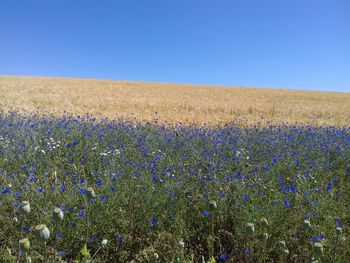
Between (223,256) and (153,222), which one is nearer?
(223,256)

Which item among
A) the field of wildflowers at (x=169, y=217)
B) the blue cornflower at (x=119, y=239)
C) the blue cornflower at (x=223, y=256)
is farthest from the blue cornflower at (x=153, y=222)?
the blue cornflower at (x=223, y=256)

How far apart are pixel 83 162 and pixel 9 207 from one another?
4.25 feet

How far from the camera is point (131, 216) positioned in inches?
105

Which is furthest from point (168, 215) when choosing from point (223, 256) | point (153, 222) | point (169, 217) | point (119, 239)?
point (223, 256)

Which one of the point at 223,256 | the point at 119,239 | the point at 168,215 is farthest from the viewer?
the point at 168,215

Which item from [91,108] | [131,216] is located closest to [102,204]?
[131,216]

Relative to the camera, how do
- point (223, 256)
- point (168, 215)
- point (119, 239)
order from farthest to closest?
point (168, 215) → point (119, 239) → point (223, 256)

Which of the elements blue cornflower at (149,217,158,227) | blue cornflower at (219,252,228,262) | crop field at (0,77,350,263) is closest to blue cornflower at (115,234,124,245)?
crop field at (0,77,350,263)

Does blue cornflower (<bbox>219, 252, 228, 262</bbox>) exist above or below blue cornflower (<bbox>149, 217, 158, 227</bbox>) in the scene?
below

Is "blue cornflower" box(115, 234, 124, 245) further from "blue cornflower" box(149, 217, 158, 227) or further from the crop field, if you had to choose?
"blue cornflower" box(149, 217, 158, 227)

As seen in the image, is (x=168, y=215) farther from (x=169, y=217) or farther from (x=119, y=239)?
(x=119, y=239)

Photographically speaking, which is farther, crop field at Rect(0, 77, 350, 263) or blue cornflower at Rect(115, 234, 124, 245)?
blue cornflower at Rect(115, 234, 124, 245)

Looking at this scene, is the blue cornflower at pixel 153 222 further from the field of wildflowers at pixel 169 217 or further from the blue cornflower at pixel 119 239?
the blue cornflower at pixel 119 239

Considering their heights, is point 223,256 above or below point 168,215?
below
